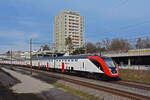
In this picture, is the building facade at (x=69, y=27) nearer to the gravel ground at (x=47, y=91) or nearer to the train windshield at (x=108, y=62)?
the train windshield at (x=108, y=62)

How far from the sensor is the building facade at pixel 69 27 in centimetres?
13425

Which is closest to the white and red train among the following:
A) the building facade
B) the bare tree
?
the bare tree

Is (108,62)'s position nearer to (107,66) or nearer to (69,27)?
(107,66)

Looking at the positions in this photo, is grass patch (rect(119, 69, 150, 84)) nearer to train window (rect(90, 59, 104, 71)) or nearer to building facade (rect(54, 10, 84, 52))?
train window (rect(90, 59, 104, 71))

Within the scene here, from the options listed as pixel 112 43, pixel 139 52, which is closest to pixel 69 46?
pixel 112 43

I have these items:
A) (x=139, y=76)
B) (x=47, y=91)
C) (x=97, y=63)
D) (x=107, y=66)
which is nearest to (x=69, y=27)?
(x=139, y=76)

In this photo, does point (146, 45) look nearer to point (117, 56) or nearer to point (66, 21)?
point (117, 56)

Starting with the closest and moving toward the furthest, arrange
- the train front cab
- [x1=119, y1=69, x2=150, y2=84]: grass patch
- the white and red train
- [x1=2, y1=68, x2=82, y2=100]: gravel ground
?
[x1=2, y1=68, x2=82, y2=100]: gravel ground < the train front cab < the white and red train < [x1=119, y1=69, x2=150, y2=84]: grass patch

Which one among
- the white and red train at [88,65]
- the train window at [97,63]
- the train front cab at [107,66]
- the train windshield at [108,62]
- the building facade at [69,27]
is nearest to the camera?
the train front cab at [107,66]

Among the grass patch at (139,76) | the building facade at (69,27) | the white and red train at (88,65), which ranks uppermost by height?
the building facade at (69,27)

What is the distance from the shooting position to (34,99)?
1061cm

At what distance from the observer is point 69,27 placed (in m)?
136

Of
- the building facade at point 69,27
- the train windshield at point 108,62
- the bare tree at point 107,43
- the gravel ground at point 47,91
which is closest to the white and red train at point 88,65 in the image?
the train windshield at point 108,62

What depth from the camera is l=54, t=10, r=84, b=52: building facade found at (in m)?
134
